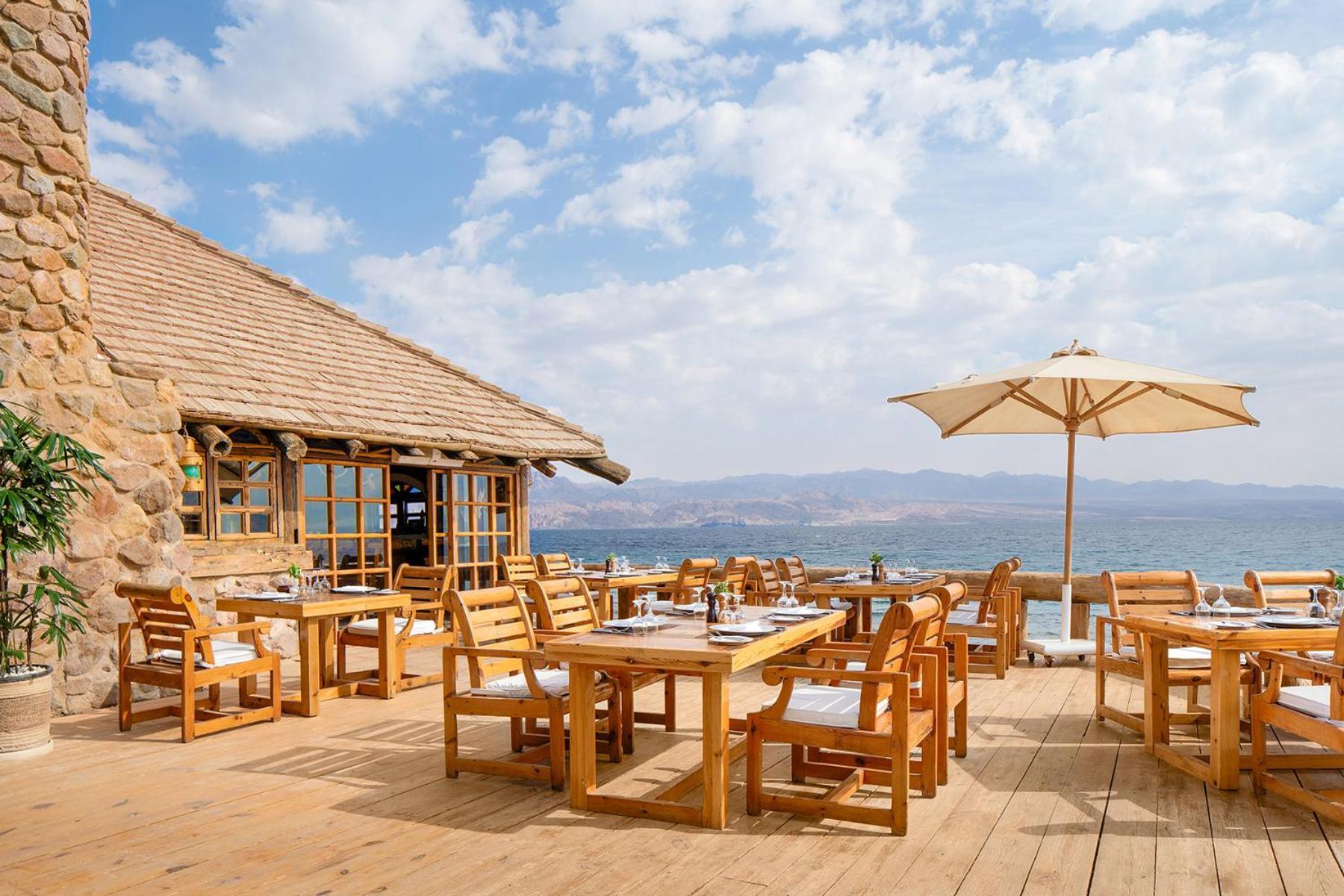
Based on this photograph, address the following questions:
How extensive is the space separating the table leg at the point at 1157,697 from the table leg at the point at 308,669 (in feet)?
16.8

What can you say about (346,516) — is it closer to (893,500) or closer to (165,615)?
(165,615)

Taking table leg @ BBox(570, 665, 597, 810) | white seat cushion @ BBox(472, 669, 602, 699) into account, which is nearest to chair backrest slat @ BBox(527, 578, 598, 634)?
white seat cushion @ BBox(472, 669, 602, 699)

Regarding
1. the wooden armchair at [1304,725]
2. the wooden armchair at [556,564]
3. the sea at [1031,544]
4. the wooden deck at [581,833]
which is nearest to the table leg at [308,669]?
the wooden deck at [581,833]

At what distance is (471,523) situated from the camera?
36.7ft

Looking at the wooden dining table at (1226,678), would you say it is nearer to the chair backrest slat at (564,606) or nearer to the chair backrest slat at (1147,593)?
the chair backrest slat at (1147,593)

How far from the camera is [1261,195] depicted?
13.6m

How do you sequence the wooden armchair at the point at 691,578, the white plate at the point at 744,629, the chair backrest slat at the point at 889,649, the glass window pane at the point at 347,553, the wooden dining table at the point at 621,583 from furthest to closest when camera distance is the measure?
the glass window pane at the point at 347,553 → the wooden dining table at the point at 621,583 → the wooden armchair at the point at 691,578 → the white plate at the point at 744,629 → the chair backrest slat at the point at 889,649

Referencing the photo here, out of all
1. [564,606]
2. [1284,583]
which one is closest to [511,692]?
[564,606]

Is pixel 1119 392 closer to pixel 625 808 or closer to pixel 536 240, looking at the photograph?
pixel 625 808

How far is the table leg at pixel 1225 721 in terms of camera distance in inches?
172

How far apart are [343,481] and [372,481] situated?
0.39 m

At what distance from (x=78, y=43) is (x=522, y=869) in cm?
654

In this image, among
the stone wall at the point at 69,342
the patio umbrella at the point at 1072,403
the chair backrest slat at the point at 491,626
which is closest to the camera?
the chair backrest slat at the point at 491,626

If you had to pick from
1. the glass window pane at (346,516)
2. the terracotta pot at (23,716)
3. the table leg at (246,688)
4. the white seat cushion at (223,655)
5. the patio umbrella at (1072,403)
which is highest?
the patio umbrella at (1072,403)
